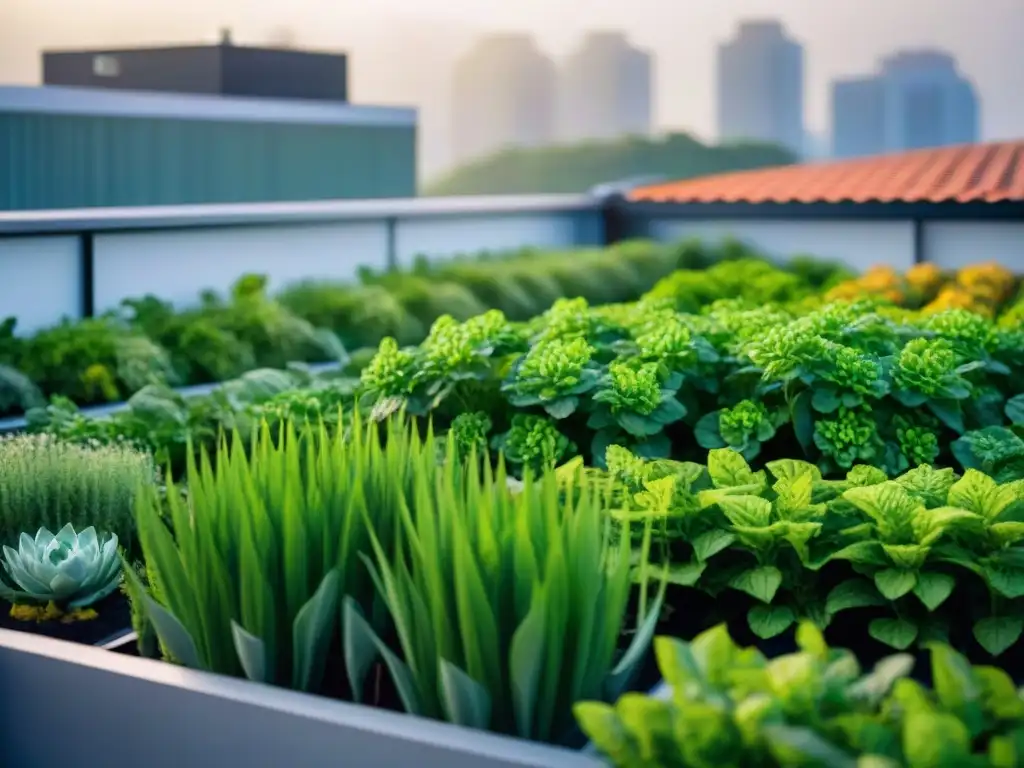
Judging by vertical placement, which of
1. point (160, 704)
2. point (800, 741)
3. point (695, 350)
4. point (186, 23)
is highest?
point (186, 23)

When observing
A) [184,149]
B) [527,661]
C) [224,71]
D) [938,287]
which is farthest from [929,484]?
[224,71]

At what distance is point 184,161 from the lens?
59.1ft

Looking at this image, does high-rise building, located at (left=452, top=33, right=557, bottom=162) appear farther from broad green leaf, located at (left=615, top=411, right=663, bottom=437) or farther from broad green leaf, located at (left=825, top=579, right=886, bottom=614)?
broad green leaf, located at (left=825, top=579, right=886, bottom=614)

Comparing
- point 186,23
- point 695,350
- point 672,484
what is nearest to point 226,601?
point 672,484

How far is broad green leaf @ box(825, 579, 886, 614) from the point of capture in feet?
10.9

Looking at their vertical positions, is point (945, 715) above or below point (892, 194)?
below

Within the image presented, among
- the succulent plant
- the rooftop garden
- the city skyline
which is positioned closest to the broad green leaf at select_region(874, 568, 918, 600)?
the rooftop garden

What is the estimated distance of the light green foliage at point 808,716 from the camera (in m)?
2.08

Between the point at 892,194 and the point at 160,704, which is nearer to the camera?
the point at 160,704

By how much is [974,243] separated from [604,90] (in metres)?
54.5

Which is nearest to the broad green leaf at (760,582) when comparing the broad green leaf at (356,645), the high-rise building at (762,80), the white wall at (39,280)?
the broad green leaf at (356,645)

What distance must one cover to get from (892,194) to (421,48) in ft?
165

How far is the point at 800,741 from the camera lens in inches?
82.4

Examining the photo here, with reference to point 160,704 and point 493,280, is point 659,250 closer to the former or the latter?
point 493,280
